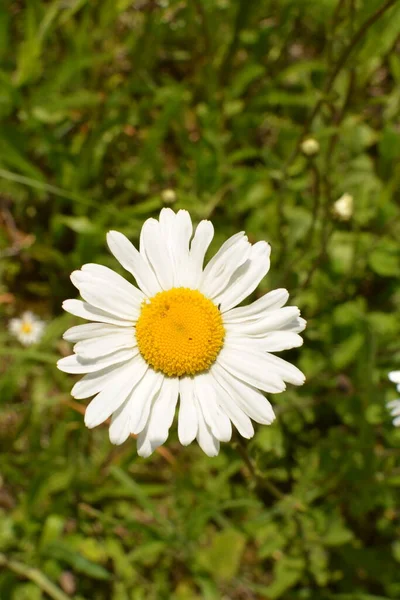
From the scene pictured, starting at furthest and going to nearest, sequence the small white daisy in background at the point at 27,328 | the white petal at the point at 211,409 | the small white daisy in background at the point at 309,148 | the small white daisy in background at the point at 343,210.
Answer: the small white daisy in background at the point at 27,328
the small white daisy in background at the point at 343,210
the small white daisy in background at the point at 309,148
the white petal at the point at 211,409

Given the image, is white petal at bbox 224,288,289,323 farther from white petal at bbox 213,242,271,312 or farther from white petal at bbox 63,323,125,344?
white petal at bbox 63,323,125,344

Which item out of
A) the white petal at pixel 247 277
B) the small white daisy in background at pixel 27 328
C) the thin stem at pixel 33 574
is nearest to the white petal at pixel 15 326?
the small white daisy in background at pixel 27 328

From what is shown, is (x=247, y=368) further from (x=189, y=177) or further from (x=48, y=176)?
(x=48, y=176)

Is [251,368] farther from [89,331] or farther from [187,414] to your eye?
[89,331]

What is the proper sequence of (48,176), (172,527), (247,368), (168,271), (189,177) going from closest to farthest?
(247,368), (168,271), (172,527), (189,177), (48,176)

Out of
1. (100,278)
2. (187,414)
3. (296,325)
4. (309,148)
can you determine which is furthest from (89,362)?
(309,148)

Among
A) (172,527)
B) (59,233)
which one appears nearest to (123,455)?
(172,527)

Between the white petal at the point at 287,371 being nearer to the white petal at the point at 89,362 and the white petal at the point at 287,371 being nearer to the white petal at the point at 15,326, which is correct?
the white petal at the point at 89,362
